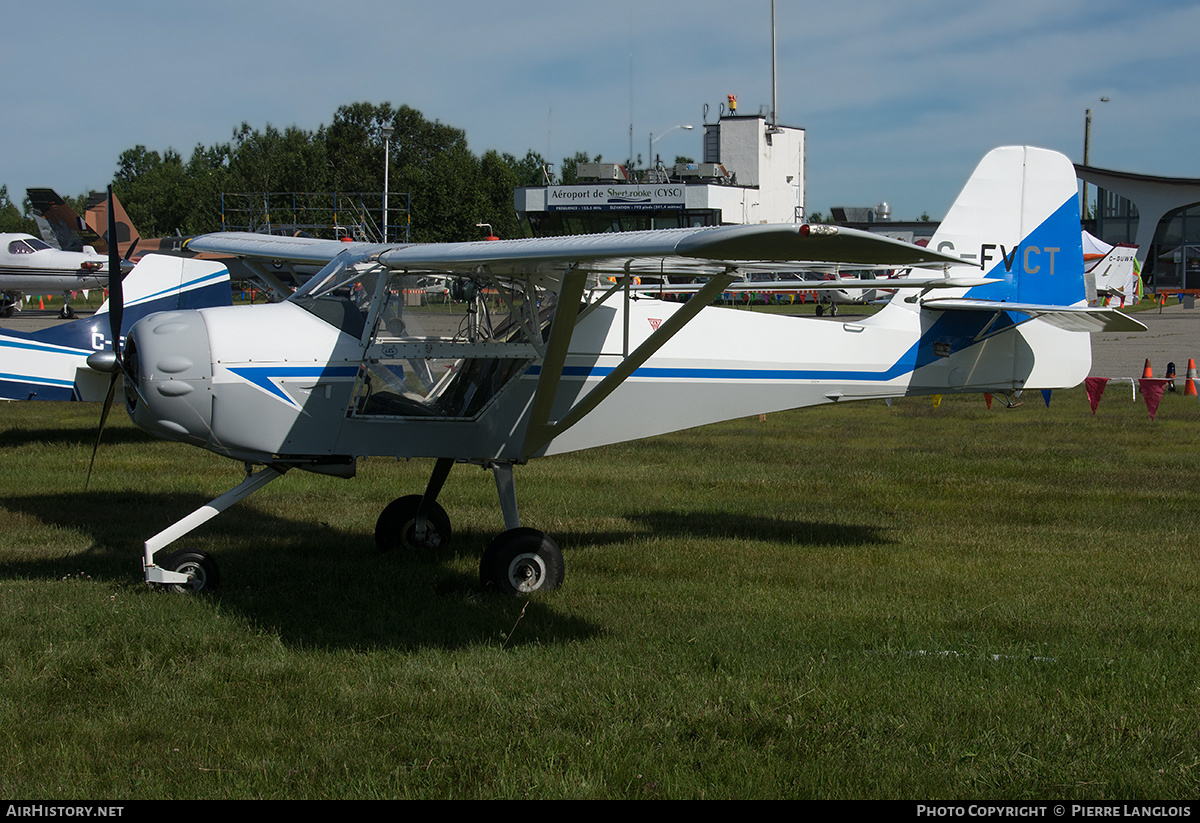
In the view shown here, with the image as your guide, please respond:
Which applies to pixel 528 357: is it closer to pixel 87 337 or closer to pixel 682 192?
pixel 87 337

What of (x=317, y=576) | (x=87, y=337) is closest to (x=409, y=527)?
(x=317, y=576)

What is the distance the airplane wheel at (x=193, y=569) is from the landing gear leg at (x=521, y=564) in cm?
180

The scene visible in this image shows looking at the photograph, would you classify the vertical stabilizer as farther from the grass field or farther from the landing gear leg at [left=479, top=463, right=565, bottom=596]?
the landing gear leg at [left=479, top=463, right=565, bottom=596]

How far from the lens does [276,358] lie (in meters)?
6.49

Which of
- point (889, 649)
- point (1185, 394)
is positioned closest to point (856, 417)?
point (1185, 394)

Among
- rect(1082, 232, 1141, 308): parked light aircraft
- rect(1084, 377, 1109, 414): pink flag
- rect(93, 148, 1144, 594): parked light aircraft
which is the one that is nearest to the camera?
rect(93, 148, 1144, 594): parked light aircraft

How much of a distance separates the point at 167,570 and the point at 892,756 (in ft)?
15.6

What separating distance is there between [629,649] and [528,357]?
88.4 inches

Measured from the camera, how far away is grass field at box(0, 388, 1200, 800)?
4.09 meters

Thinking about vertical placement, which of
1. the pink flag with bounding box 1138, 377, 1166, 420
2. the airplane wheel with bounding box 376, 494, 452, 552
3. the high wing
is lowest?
the airplane wheel with bounding box 376, 494, 452, 552

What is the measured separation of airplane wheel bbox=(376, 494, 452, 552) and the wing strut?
150 centimetres

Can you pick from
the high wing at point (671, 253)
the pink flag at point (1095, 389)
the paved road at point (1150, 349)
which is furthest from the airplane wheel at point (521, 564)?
the paved road at point (1150, 349)

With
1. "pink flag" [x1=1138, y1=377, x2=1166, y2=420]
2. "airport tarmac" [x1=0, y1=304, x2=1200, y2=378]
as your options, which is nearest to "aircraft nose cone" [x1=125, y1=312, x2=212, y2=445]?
"pink flag" [x1=1138, y1=377, x2=1166, y2=420]
